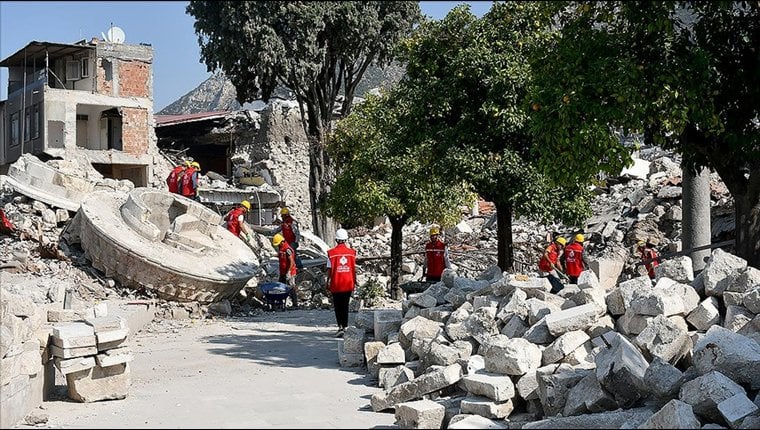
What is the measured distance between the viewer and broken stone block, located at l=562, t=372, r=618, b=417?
650cm

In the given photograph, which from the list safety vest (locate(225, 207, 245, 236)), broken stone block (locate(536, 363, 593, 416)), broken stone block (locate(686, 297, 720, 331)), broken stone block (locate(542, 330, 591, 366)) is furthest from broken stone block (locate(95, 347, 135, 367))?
safety vest (locate(225, 207, 245, 236))

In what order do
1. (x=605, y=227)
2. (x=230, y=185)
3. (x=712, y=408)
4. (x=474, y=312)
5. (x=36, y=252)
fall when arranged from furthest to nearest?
(x=230, y=185) → (x=605, y=227) → (x=36, y=252) → (x=474, y=312) → (x=712, y=408)

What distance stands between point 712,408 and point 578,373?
1.29 metres

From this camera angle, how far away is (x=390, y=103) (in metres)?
16.3

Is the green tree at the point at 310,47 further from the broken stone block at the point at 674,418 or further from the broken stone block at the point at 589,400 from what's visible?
the broken stone block at the point at 674,418

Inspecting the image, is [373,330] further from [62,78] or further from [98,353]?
[62,78]

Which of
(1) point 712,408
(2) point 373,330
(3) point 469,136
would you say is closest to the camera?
(1) point 712,408

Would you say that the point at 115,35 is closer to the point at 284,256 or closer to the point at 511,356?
the point at 284,256

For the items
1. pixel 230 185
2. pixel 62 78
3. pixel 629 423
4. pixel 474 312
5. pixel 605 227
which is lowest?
pixel 629 423

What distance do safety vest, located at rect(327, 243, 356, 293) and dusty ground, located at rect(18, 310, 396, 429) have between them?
2.75ft

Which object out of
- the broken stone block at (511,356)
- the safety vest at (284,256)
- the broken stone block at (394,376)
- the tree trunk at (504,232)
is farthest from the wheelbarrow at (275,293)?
the broken stone block at (511,356)

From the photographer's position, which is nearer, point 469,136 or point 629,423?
point 629,423

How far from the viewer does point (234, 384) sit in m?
8.47

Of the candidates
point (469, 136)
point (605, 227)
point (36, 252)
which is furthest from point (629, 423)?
point (605, 227)
